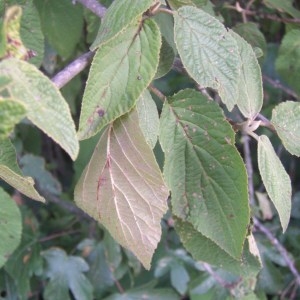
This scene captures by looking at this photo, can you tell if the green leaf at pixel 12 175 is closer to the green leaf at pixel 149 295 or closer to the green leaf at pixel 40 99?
the green leaf at pixel 40 99

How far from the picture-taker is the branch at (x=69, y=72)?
0.64 metres

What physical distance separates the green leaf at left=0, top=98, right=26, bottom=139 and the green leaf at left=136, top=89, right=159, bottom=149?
10.3 inches

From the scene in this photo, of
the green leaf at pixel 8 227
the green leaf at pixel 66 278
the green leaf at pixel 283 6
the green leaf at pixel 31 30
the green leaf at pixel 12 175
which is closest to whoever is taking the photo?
the green leaf at pixel 12 175

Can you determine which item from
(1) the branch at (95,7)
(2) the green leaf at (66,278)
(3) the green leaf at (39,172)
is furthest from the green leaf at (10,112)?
(3) the green leaf at (39,172)

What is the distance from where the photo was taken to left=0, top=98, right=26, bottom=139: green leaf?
412 millimetres

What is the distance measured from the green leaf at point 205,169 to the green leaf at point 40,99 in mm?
244

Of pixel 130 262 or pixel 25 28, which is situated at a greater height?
pixel 25 28

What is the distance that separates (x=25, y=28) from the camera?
0.83 metres

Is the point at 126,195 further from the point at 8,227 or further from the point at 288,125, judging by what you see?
the point at 8,227

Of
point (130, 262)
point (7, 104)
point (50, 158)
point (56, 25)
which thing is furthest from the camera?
point (50, 158)

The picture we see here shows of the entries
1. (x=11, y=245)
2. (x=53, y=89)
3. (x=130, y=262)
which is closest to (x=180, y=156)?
(x=53, y=89)

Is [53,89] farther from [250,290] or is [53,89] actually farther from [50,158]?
[50,158]

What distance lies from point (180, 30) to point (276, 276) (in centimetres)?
94

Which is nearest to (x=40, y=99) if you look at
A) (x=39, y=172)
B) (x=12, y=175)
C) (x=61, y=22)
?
(x=12, y=175)
